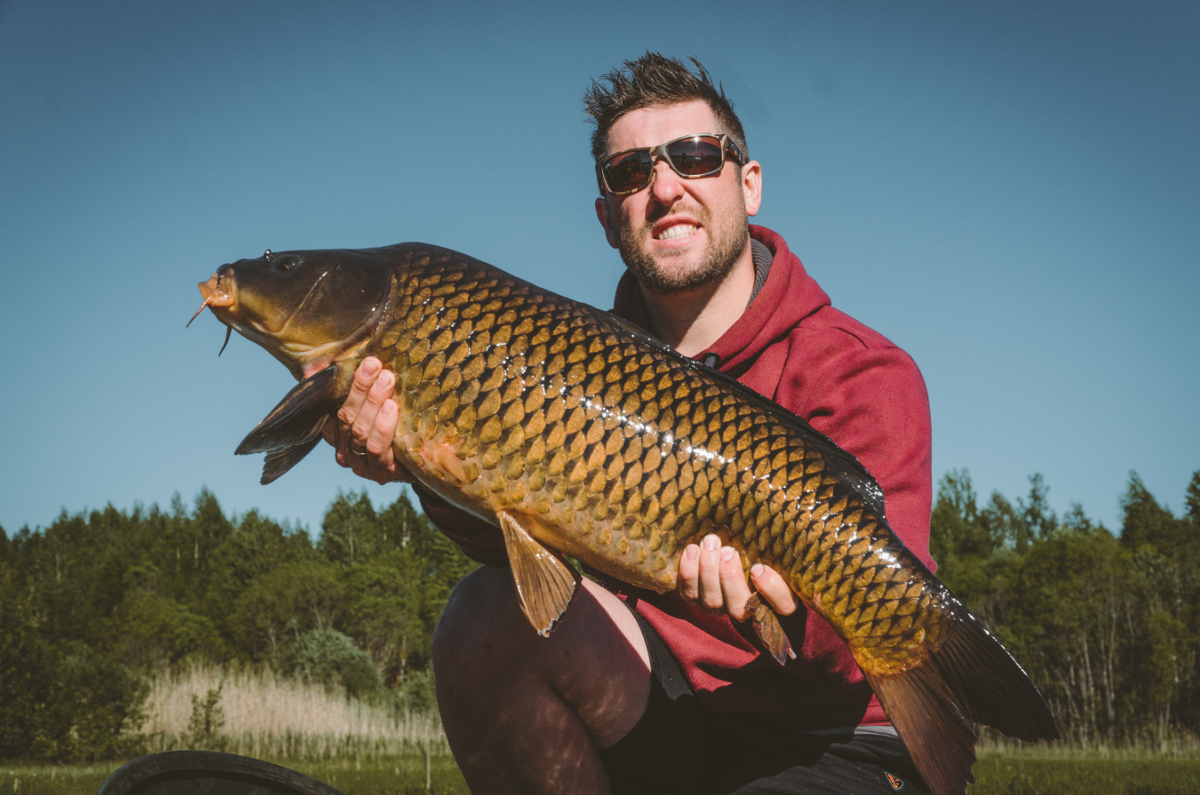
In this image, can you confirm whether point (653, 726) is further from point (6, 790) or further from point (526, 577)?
point (6, 790)

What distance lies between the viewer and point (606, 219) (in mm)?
3697

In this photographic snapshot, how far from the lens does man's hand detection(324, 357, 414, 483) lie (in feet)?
6.75

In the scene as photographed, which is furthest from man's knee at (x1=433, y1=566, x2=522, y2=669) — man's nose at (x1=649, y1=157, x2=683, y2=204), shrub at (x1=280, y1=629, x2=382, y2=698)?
shrub at (x1=280, y1=629, x2=382, y2=698)

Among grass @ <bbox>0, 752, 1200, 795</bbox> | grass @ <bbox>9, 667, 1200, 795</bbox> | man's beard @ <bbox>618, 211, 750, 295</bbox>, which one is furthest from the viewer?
grass @ <bbox>9, 667, 1200, 795</bbox>

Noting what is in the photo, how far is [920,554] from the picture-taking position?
2.41 metres

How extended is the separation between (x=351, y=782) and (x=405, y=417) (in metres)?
5.19

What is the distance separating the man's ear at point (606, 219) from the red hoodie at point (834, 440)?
752 mm

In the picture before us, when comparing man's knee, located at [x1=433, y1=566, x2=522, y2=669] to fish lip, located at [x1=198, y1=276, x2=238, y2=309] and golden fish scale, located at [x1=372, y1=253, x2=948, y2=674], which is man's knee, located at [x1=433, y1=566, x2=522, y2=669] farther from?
fish lip, located at [x1=198, y1=276, x2=238, y2=309]

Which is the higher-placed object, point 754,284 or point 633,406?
point 754,284

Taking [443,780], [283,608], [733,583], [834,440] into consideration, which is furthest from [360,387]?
[283,608]

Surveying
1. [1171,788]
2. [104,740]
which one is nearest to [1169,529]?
[1171,788]

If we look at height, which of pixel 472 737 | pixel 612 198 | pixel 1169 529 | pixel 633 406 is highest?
pixel 1169 529

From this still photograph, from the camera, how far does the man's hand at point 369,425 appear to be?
81.0 inches

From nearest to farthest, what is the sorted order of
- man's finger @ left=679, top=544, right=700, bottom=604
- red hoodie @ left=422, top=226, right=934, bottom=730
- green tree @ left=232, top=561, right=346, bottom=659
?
man's finger @ left=679, top=544, right=700, bottom=604
red hoodie @ left=422, top=226, right=934, bottom=730
green tree @ left=232, top=561, right=346, bottom=659
